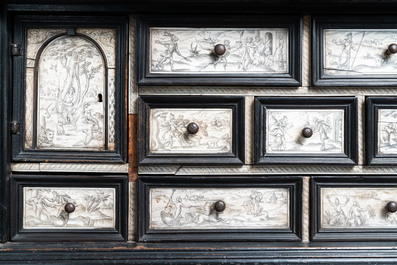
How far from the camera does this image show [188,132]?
1229 mm

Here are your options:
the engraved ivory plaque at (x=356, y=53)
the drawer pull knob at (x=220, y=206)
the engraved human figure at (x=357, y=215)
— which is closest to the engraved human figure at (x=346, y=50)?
the engraved ivory plaque at (x=356, y=53)

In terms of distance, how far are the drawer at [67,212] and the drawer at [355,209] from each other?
63cm

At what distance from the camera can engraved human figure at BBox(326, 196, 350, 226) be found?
4.09ft

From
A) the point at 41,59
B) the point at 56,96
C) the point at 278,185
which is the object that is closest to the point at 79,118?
the point at 56,96

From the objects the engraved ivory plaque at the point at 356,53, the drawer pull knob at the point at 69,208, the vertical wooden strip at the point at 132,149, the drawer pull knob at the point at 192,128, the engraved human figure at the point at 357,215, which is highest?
the engraved ivory plaque at the point at 356,53

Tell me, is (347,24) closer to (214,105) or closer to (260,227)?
(214,105)

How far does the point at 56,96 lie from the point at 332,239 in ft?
3.21

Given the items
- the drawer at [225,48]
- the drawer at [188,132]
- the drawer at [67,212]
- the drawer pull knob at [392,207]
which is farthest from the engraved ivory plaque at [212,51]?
the drawer pull knob at [392,207]

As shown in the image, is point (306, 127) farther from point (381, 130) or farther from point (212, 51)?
point (212, 51)

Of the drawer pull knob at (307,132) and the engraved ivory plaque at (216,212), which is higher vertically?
the drawer pull knob at (307,132)

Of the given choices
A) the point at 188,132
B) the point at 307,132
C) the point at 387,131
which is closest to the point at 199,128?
the point at 188,132

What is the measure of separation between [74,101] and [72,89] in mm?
38

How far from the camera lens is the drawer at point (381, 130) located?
122 centimetres

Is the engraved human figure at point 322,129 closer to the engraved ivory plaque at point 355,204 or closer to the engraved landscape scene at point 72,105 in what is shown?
the engraved ivory plaque at point 355,204
